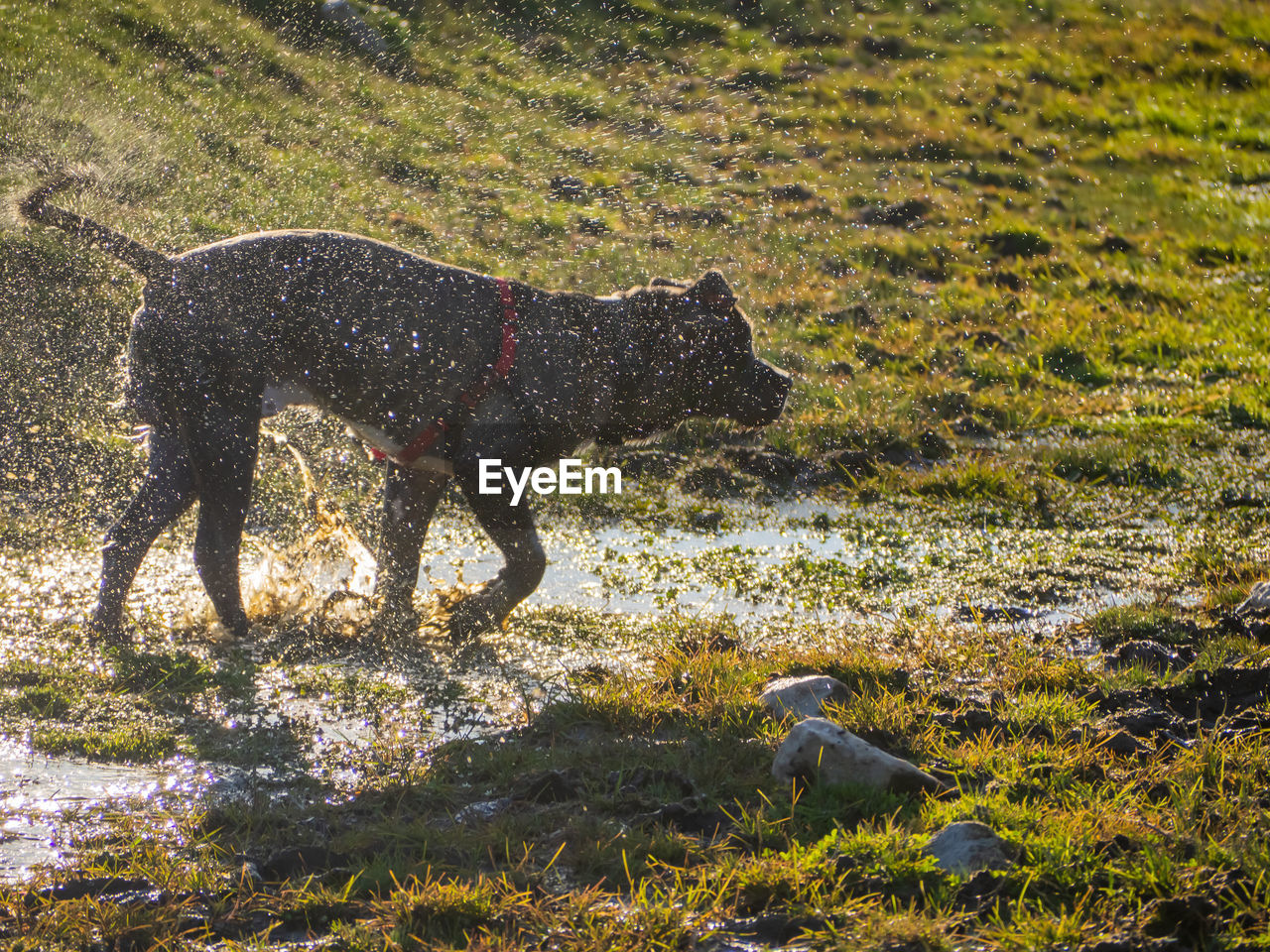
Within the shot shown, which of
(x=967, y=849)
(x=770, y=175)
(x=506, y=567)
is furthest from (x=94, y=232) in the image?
(x=770, y=175)

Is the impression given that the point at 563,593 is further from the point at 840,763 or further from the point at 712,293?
the point at 840,763

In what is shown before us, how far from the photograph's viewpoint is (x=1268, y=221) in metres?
15.8

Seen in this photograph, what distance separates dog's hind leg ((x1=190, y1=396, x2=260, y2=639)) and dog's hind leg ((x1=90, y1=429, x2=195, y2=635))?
8 cm

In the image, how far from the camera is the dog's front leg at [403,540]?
576 centimetres

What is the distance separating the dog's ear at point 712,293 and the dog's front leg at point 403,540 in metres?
1.41

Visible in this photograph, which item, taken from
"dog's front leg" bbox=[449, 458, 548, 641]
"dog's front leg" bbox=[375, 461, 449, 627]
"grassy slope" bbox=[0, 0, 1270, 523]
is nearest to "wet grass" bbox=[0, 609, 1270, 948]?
"dog's front leg" bbox=[449, 458, 548, 641]

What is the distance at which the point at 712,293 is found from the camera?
19.5 feet

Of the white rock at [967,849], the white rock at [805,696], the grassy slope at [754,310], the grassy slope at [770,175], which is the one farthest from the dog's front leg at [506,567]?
the grassy slope at [770,175]

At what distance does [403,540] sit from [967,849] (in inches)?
124

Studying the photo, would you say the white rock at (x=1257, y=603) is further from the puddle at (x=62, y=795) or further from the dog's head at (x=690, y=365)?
the puddle at (x=62, y=795)

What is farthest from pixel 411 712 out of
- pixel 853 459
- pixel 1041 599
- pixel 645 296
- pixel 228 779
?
pixel 853 459

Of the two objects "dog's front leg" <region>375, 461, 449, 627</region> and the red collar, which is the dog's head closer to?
the red collar

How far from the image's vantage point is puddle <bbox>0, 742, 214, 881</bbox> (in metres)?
3.39

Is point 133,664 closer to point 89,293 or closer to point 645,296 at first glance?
point 645,296
